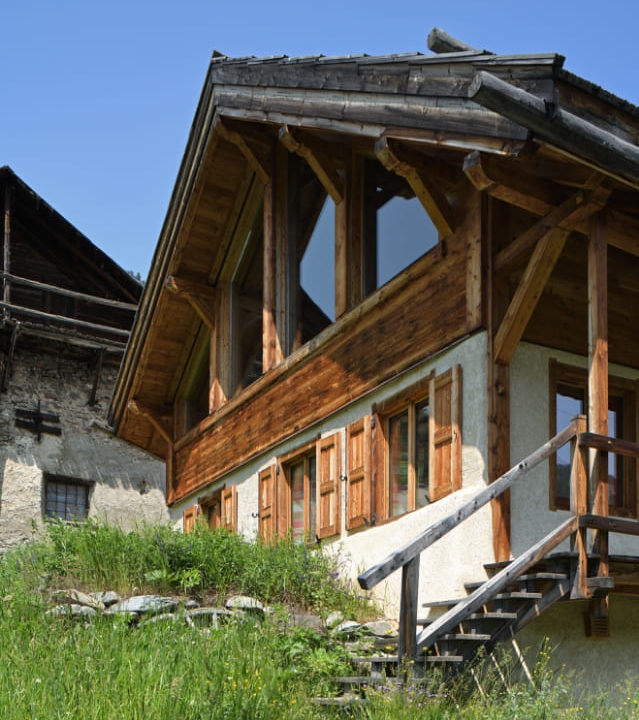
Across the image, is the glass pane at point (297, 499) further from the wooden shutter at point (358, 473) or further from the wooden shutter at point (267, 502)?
the wooden shutter at point (358, 473)

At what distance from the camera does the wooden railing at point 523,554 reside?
23.8ft

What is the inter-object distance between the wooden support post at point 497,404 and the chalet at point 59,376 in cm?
1507

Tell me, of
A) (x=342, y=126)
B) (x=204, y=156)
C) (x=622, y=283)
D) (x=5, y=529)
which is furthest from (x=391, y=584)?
(x=5, y=529)

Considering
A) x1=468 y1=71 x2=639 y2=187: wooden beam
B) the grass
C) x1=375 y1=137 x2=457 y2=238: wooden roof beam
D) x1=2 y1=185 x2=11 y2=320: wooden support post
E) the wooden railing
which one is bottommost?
the grass

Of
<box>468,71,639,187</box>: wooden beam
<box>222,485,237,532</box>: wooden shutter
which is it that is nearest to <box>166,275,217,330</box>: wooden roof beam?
<box>222,485,237,532</box>: wooden shutter

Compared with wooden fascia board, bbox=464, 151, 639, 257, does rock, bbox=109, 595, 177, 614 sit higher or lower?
lower

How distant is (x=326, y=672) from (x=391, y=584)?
106 inches

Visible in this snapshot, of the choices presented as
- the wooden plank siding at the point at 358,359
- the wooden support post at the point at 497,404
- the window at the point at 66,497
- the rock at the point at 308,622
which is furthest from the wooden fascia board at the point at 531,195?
the window at the point at 66,497

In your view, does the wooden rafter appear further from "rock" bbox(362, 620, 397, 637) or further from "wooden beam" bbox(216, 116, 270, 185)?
"rock" bbox(362, 620, 397, 637)

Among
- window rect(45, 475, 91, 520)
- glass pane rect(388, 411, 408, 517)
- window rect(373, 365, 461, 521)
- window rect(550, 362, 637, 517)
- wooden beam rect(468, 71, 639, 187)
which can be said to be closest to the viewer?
wooden beam rect(468, 71, 639, 187)

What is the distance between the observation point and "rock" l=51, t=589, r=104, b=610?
8992 mm

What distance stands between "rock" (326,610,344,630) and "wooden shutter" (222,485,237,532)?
17.6ft

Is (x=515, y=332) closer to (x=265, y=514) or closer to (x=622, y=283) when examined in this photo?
(x=622, y=283)

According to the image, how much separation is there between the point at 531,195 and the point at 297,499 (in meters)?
5.60
